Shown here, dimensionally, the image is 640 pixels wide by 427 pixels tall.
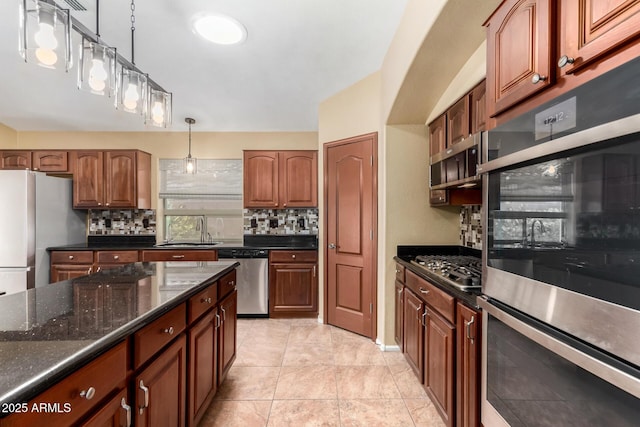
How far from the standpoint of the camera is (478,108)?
6.10ft

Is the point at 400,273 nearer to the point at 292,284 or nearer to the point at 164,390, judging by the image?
the point at 292,284

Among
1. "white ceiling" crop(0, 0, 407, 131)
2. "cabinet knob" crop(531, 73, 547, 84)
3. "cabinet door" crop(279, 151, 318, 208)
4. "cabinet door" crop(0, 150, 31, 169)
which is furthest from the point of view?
"cabinet door" crop(0, 150, 31, 169)

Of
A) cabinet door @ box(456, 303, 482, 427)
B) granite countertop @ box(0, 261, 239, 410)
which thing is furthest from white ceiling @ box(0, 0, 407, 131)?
cabinet door @ box(456, 303, 482, 427)

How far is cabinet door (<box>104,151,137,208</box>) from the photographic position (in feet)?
13.4

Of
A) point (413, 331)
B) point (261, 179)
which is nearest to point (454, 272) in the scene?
point (413, 331)

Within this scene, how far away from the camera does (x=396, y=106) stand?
2.49 meters

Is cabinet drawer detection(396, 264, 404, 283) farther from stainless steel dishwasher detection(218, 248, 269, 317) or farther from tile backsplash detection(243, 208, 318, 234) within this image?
tile backsplash detection(243, 208, 318, 234)

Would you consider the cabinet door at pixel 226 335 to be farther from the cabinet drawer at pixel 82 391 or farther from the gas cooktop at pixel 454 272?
the gas cooktop at pixel 454 272

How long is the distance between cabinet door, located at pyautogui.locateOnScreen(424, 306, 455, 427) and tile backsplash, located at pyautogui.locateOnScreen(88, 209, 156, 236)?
4.12 m

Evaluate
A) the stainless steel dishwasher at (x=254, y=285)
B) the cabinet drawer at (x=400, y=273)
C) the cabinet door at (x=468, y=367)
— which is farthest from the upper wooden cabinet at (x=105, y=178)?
the cabinet door at (x=468, y=367)

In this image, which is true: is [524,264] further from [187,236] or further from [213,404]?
[187,236]

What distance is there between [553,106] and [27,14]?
6.87 ft

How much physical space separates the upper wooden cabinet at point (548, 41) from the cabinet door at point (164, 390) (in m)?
1.74

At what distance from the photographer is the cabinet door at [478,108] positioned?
1799 millimetres
